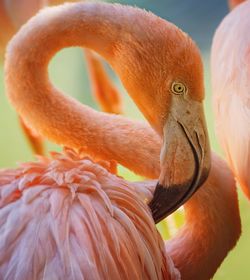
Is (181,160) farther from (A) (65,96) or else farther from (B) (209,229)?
(A) (65,96)

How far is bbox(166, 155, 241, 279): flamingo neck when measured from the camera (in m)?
1.33

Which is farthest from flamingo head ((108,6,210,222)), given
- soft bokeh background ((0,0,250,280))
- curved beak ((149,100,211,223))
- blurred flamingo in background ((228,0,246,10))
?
blurred flamingo in background ((228,0,246,10))

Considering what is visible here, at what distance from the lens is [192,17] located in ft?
5.03

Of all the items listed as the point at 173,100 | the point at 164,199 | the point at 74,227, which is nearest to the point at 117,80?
the point at 173,100

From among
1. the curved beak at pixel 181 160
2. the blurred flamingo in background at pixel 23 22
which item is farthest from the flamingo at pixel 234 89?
the blurred flamingo in background at pixel 23 22

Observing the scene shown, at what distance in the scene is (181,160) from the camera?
1.22m

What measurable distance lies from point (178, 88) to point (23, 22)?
52 centimetres

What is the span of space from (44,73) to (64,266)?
0.50 metres

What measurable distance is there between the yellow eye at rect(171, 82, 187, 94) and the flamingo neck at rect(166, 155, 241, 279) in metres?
0.22

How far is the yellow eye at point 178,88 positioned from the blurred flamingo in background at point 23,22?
12.4 inches

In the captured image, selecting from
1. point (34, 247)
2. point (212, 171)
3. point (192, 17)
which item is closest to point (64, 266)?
point (34, 247)

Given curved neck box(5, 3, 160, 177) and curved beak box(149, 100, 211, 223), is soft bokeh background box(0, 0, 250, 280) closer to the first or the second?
curved neck box(5, 3, 160, 177)

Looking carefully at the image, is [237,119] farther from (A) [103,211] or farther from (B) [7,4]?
(B) [7,4]

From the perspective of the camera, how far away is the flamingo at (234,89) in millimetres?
1357
